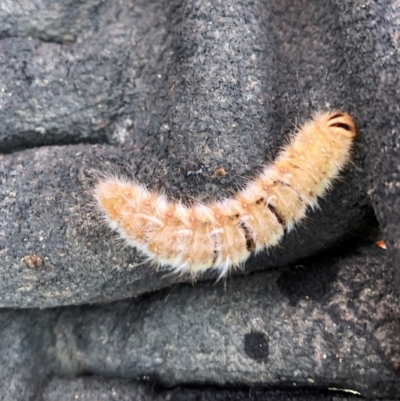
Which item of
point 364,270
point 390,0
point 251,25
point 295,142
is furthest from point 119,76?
point 364,270

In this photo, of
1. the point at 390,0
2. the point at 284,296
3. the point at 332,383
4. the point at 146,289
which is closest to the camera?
the point at 390,0

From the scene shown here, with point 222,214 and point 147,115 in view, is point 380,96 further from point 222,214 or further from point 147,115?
point 147,115

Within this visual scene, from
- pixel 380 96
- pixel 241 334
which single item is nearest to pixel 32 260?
pixel 241 334

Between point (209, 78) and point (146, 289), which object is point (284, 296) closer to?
point (146, 289)

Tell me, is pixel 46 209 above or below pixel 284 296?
above

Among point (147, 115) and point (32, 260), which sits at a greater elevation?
point (147, 115)

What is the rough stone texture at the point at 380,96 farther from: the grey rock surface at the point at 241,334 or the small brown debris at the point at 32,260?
the small brown debris at the point at 32,260

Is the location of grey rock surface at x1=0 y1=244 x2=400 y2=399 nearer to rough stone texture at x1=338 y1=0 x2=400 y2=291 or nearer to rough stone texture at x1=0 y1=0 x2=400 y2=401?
rough stone texture at x1=0 y1=0 x2=400 y2=401

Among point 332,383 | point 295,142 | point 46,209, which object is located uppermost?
point 295,142
